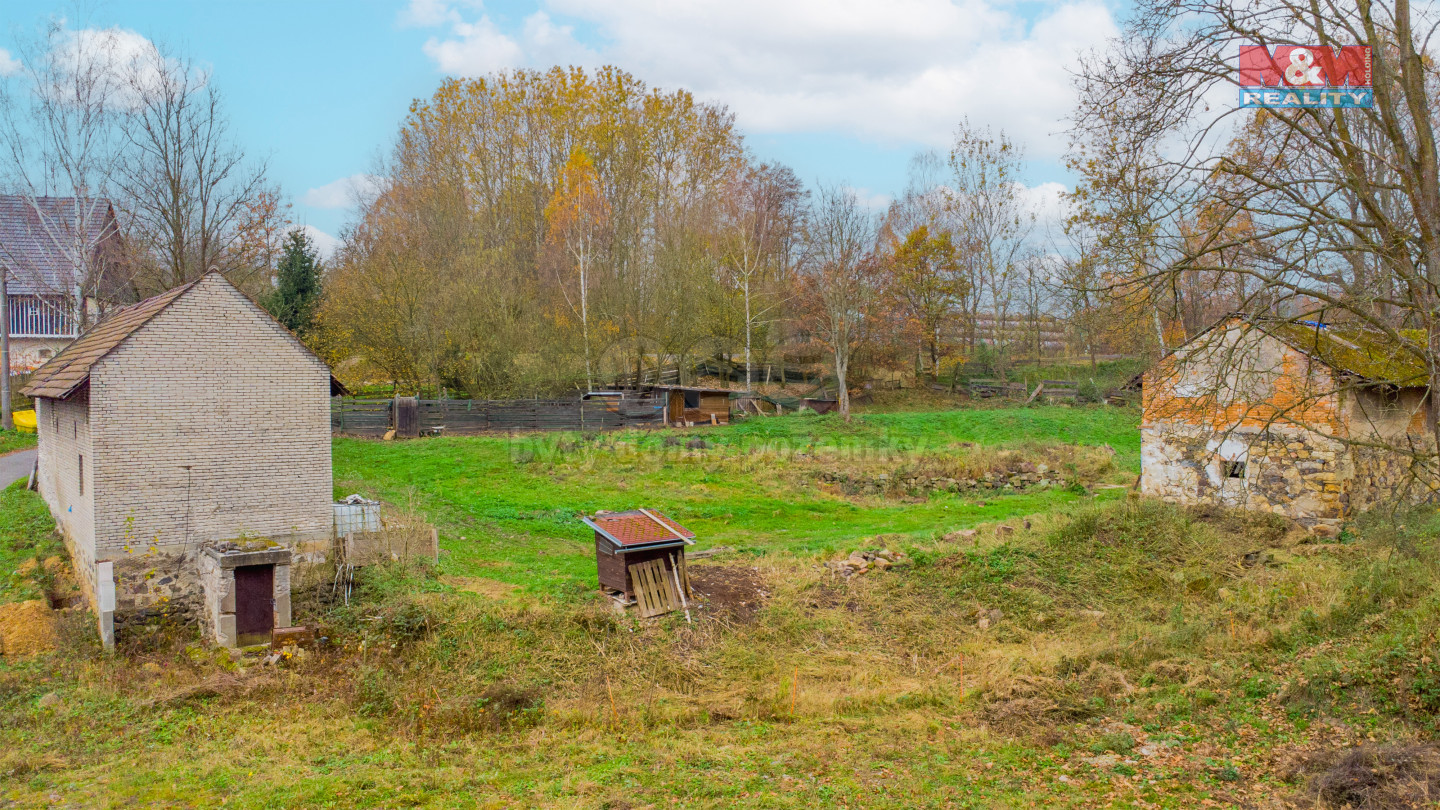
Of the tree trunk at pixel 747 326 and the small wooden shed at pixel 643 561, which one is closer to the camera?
the small wooden shed at pixel 643 561

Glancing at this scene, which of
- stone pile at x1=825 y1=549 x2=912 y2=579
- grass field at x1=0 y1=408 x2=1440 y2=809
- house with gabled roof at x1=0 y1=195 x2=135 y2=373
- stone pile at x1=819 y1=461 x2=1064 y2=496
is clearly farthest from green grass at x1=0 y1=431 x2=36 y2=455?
stone pile at x1=825 y1=549 x2=912 y2=579

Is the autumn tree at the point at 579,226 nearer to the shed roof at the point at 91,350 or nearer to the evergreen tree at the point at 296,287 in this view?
the evergreen tree at the point at 296,287

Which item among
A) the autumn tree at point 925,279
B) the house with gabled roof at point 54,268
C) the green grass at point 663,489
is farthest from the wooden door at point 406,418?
the autumn tree at point 925,279

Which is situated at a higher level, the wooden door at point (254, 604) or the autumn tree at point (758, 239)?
the autumn tree at point (758, 239)

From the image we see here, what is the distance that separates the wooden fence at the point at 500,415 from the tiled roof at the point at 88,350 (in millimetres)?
13394

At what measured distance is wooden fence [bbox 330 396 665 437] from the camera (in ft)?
101

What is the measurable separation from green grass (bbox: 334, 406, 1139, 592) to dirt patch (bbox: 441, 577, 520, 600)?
0.99 ft

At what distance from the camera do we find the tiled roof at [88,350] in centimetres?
1396

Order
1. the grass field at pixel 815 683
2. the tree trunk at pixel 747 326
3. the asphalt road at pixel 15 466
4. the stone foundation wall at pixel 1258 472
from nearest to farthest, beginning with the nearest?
the grass field at pixel 815 683, the stone foundation wall at pixel 1258 472, the asphalt road at pixel 15 466, the tree trunk at pixel 747 326

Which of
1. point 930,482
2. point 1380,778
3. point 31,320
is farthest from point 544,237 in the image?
point 1380,778

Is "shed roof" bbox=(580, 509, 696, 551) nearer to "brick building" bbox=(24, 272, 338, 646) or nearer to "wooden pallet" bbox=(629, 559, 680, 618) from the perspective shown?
"wooden pallet" bbox=(629, 559, 680, 618)

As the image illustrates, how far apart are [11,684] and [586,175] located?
36.0 m

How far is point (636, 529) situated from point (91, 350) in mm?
10154

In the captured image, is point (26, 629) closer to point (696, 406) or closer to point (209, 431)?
point (209, 431)
